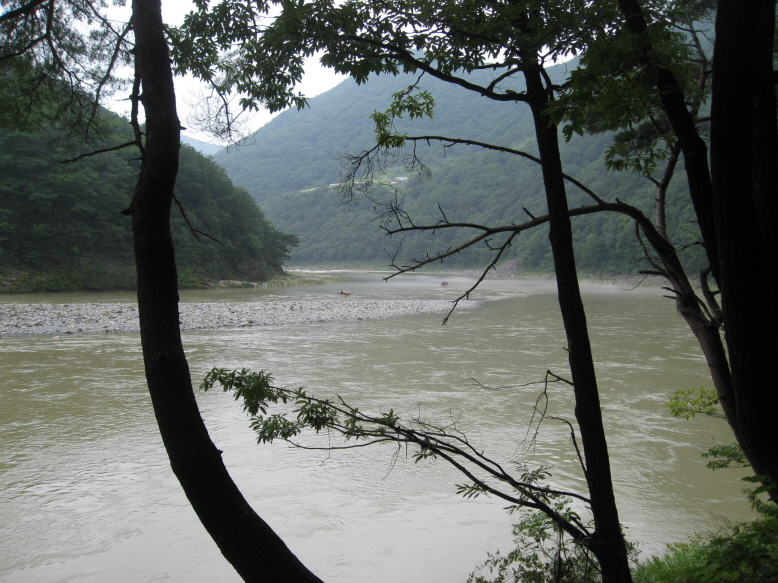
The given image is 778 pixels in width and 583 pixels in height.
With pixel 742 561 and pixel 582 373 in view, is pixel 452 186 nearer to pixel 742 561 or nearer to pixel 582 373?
pixel 582 373

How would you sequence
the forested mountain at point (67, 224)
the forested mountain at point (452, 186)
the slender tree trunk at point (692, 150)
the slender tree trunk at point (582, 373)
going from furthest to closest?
the forested mountain at point (452, 186)
the forested mountain at point (67, 224)
the slender tree trunk at point (582, 373)
the slender tree trunk at point (692, 150)

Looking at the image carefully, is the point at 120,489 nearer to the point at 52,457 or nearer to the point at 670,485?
the point at 52,457

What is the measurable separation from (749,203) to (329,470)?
5310 millimetres

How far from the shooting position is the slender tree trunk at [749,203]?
6.55ft

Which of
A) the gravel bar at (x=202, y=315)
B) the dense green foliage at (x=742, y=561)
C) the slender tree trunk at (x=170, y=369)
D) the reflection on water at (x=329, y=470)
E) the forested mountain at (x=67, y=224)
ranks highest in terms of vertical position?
the forested mountain at (x=67, y=224)

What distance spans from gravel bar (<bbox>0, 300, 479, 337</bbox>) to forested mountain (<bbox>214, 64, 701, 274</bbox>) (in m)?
9.68

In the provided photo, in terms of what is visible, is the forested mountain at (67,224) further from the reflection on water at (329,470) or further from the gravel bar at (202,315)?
the reflection on water at (329,470)

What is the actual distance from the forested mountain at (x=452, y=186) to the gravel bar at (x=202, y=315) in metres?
9.68

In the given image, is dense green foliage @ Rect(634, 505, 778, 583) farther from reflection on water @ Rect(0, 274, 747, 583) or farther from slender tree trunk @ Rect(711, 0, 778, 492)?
reflection on water @ Rect(0, 274, 747, 583)

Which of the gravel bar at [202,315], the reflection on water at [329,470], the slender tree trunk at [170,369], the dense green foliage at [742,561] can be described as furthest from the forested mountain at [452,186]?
the dense green foliage at [742,561]

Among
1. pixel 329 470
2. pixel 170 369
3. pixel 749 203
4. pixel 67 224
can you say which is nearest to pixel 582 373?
pixel 749 203

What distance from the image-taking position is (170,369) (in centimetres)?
226

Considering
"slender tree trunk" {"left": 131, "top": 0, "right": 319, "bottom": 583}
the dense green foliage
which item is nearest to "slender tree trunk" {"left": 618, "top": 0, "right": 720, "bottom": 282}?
the dense green foliage

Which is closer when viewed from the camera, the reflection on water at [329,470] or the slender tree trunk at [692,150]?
the slender tree trunk at [692,150]
